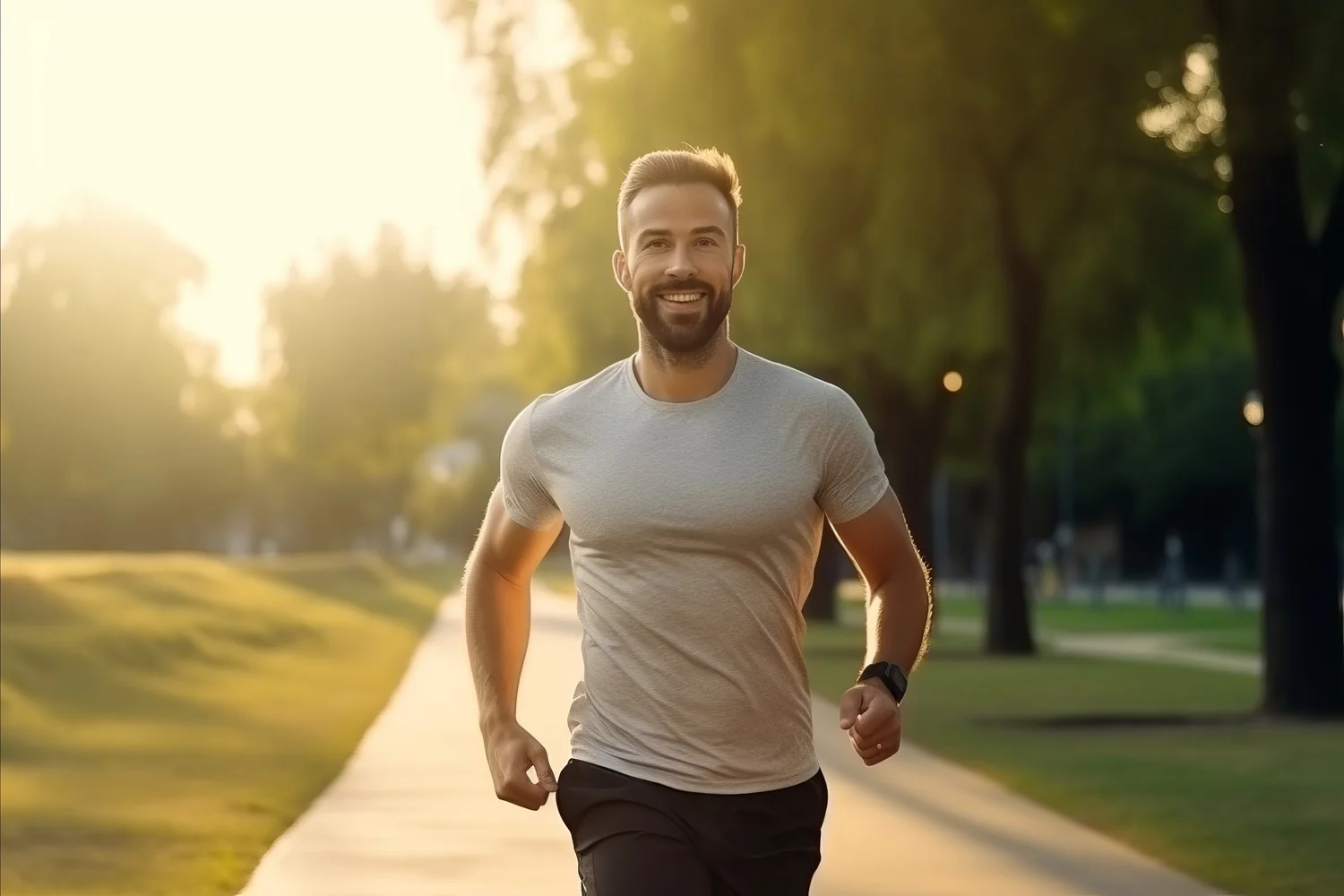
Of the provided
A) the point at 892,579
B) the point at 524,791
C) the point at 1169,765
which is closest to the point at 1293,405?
the point at 1169,765

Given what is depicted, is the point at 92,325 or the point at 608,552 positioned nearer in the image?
the point at 608,552

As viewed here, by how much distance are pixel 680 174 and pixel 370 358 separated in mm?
87571

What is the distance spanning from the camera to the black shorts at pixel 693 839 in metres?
4.64

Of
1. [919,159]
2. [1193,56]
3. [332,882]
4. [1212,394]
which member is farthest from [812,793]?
[1212,394]

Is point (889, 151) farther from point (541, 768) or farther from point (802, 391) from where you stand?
point (541, 768)

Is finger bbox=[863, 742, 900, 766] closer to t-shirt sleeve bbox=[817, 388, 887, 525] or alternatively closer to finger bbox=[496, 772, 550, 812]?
t-shirt sleeve bbox=[817, 388, 887, 525]

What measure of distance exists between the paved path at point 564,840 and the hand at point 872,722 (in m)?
5.62

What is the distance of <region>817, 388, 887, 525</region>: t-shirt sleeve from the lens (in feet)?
15.6

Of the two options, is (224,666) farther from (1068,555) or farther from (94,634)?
(1068,555)

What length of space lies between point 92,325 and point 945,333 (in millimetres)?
54188

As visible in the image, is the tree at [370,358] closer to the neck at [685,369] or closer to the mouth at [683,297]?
the neck at [685,369]

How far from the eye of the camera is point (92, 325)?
270ft

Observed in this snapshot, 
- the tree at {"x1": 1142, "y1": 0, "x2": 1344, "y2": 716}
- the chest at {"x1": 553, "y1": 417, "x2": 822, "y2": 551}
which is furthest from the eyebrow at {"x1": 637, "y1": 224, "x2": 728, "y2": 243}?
the tree at {"x1": 1142, "y1": 0, "x2": 1344, "y2": 716}

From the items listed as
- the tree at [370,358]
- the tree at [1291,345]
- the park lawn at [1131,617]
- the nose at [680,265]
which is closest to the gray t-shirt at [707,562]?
the nose at [680,265]
